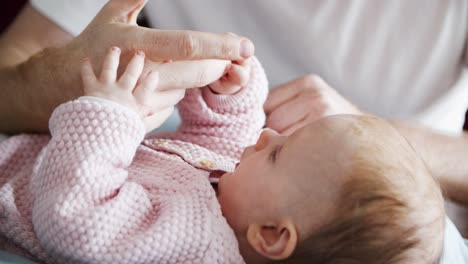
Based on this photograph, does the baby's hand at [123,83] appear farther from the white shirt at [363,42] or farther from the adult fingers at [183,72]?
the white shirt at [363,42]

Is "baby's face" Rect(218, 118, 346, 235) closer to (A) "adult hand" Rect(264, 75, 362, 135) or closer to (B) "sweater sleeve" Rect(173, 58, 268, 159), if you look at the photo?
(B) "sweater sleeve" Rect(173, 58, 268, 159)

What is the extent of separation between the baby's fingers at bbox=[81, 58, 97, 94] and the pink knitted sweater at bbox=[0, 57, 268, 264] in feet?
0.12

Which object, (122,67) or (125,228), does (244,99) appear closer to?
(122,67)

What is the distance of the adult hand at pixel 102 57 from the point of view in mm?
775

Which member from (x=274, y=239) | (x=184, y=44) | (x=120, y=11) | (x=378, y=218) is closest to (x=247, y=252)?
(x=274, y=239)

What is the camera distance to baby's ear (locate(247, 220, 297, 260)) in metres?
0.71

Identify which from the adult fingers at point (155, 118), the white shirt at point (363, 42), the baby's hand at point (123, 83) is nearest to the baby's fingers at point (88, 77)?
the baby's hand at point (123, 83)

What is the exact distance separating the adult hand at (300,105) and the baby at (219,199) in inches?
11.3

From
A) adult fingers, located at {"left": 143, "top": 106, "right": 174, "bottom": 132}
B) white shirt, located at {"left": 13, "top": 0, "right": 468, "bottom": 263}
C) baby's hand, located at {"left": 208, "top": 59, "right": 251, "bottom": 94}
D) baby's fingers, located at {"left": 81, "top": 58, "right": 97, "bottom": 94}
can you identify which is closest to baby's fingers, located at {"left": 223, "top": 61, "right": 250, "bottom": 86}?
baby's hand, located at {"left": 208, "top": 59, "right": 251, "bottom": 94}

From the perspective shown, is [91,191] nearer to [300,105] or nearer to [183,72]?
[183,72]

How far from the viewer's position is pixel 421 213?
705mm

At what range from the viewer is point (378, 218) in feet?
2.25

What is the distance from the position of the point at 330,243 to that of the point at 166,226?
196mm

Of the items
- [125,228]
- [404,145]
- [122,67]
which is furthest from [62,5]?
[404,145]
